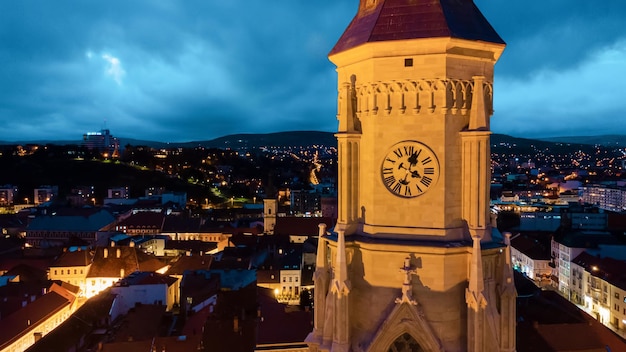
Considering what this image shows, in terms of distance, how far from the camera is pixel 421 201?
8773mm

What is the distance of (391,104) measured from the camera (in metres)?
8.72

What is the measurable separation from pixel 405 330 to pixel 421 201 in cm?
211

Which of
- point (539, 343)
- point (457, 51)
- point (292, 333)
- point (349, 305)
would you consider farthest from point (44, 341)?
point (457, 51)

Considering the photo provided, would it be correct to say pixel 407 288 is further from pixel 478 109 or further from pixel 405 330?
pixel 478 109

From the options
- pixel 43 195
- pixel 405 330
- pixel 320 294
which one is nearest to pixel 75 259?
pixel 320 294

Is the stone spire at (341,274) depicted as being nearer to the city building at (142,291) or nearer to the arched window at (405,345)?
the arched window at (405,345)

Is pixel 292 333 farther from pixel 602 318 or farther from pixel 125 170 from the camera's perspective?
pixel 125 170

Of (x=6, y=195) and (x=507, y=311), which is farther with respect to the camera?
(x=6, y=195)

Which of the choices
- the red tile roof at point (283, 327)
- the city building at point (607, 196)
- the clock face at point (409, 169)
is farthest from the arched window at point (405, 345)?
the city building at point (607, 196)

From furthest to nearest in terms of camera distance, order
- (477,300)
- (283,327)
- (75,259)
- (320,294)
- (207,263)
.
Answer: (75,259) < (207,263) < (283,327) < (320,294) < (477,300)

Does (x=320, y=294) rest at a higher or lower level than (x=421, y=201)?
lower

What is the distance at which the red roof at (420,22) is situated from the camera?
28.1 ft

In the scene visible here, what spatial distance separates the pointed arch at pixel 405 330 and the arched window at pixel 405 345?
0.03 meters

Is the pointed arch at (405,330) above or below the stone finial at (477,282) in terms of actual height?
below
